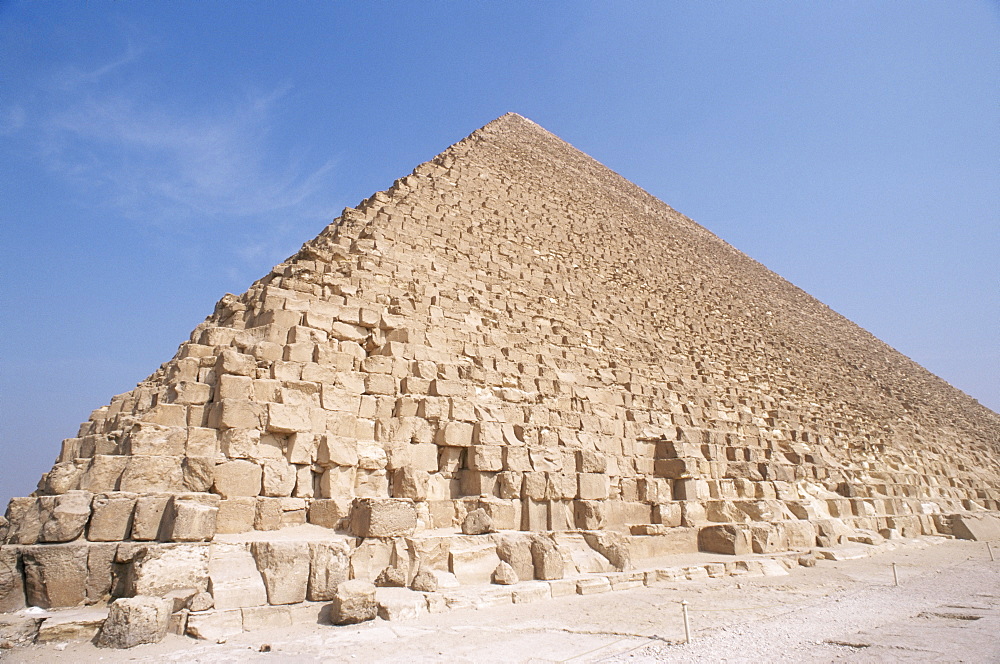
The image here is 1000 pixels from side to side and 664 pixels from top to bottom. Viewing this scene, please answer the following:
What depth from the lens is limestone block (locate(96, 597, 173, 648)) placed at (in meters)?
3.61

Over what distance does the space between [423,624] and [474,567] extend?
134cm

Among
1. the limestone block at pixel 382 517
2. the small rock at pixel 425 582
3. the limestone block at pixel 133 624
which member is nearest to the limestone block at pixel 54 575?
the limestone block at pixel 133 624

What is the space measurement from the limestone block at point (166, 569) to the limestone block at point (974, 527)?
15.5m

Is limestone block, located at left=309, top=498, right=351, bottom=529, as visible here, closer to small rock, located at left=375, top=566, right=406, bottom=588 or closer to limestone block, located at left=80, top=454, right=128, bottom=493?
small rock, located at left=375, top=566, right=406, bottom=588

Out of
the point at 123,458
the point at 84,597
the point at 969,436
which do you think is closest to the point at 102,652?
the point at 84,597

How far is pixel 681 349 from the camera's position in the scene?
14.8 meters

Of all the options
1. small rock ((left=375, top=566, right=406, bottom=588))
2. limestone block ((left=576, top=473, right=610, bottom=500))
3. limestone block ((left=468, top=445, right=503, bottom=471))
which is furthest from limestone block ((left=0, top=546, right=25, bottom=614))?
limestone block ((left=576, top=473, right=610, bottom=500))

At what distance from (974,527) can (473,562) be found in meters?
13.3

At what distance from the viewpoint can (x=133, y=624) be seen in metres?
3.64

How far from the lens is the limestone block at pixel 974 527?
13391 millimetres

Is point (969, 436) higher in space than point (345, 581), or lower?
higher

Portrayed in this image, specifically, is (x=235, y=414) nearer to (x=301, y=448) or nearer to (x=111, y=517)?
(x=301, y=448)

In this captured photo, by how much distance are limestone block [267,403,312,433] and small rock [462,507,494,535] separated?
72.5 inches

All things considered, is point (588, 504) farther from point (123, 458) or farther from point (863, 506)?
point (863, 506)
